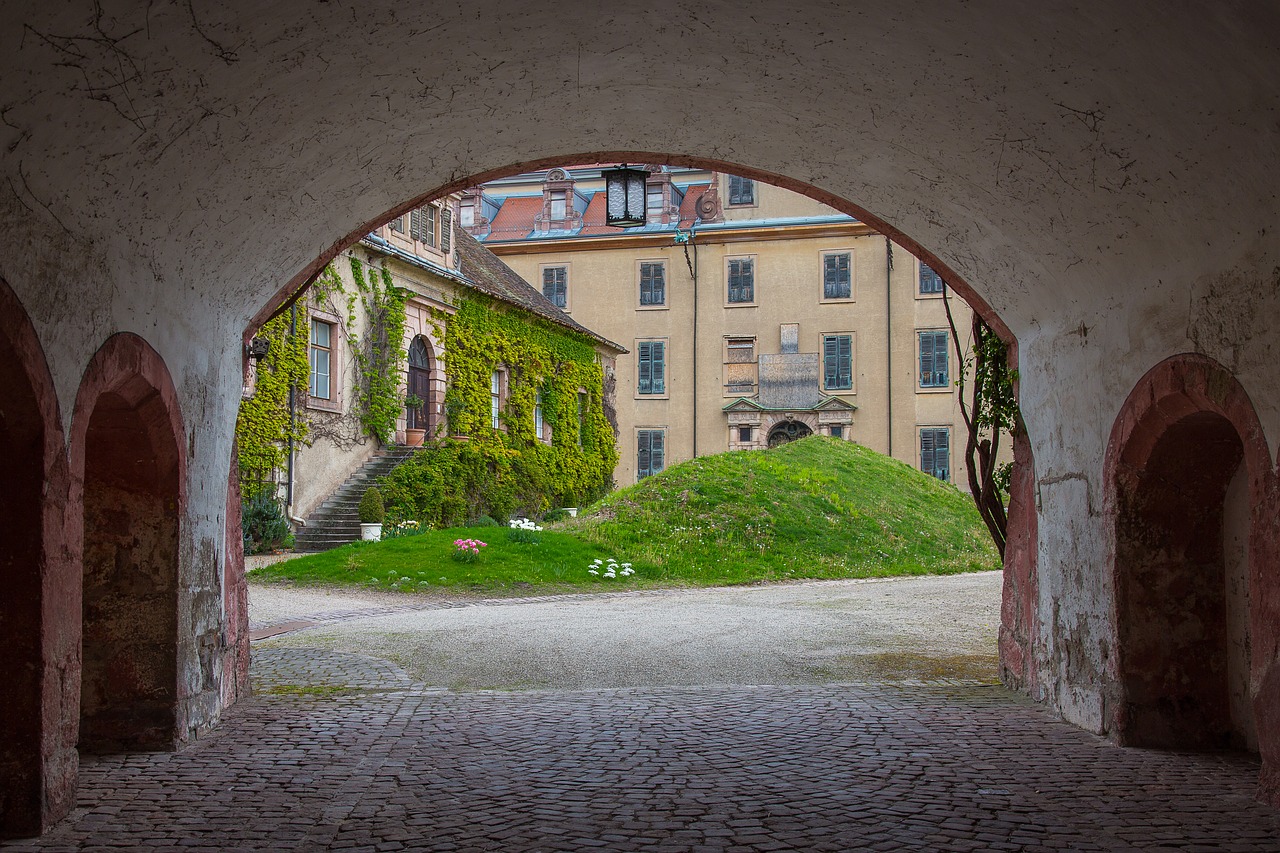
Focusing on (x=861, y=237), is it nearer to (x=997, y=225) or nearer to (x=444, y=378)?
(x=444, y=378)

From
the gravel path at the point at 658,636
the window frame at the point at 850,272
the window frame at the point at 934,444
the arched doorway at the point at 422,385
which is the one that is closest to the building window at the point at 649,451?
the window frame at the point at 850,272

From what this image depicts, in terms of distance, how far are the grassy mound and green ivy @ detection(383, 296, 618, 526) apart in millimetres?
3538

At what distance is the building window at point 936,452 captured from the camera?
36.9 m

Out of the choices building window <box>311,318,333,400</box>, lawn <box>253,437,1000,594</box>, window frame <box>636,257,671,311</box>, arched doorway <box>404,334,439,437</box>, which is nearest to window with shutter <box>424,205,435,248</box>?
arched doorway <box>404,334,439,437</box>

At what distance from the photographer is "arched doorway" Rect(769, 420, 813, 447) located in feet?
126

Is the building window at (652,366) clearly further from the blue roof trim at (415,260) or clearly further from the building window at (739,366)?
the blue roof trim at (415,260)

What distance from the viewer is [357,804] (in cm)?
473

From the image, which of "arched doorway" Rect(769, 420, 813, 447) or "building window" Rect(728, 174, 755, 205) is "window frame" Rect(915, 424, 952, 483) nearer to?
"arched doorway" Rect(769, 420, 813, 447)

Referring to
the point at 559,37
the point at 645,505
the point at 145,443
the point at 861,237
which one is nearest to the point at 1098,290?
the point at 559,37

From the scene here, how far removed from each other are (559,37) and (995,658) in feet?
19.8

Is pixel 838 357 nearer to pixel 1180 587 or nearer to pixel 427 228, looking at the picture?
pixel 427 228

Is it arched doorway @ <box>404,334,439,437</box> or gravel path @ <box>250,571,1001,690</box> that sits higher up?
arched doorway @ <box>404,334,439,437</box>

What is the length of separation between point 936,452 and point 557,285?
13305 mm

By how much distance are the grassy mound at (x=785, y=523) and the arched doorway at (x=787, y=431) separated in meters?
11.3
